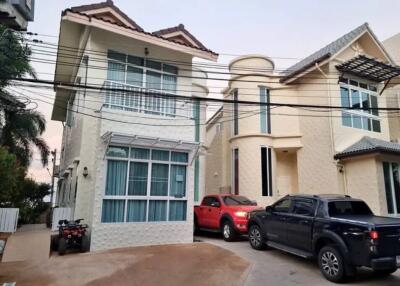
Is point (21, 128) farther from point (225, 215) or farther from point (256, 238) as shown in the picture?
point (256, 238)

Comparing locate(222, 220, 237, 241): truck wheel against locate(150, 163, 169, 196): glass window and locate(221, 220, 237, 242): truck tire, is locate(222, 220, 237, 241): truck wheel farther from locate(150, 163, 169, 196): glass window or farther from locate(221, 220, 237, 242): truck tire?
locate(150, 163, 169, 196): glass window

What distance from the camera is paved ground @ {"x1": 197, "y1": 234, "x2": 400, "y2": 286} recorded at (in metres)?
6.68

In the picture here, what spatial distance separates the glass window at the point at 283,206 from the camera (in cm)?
864

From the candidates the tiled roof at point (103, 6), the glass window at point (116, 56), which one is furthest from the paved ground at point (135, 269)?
the tiled roof at point (103, 6)

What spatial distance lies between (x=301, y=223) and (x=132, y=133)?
6294mm

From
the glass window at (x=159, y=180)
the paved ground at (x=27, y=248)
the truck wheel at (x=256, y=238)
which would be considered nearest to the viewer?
the paved ground at (x=27, y=248)

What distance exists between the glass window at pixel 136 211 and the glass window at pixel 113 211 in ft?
0.69

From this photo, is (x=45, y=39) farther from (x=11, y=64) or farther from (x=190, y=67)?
(x=190, y=67)

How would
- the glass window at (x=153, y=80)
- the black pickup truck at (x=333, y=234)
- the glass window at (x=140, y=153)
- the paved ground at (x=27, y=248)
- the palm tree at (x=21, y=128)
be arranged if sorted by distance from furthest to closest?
1. the palm tree at (x=21, y=128)
2. the glass window at (x=153, y=80)
3. the glass window at (x=140, y=153)
4. the paved ground at (x=27, y=248)
5. the black pickup truck at (x=333, y=234)

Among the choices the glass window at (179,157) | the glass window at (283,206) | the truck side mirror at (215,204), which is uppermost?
the glass window at (179,157)

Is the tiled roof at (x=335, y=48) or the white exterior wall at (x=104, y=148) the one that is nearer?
the white exterior wall at (x=104, y=148)

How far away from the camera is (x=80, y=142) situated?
11742 mm

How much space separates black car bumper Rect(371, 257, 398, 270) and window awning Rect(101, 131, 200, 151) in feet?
22.4

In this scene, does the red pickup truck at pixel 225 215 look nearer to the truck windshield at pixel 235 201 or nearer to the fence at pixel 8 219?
the truck windshield at pixel 235 201
